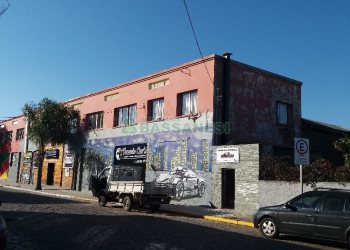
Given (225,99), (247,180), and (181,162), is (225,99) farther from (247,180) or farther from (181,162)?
(247,180)

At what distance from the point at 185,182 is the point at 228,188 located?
3139 millimetres

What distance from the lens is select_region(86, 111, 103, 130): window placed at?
3359 cm

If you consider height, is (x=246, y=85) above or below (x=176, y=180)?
above

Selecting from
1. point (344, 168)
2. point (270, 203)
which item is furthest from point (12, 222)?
point (344, 168)

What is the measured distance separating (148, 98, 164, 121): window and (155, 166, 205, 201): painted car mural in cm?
362

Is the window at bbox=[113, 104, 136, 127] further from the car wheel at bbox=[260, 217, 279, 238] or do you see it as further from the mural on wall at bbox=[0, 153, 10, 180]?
the mural on wall at bbox=[0, 153, 10, 180]

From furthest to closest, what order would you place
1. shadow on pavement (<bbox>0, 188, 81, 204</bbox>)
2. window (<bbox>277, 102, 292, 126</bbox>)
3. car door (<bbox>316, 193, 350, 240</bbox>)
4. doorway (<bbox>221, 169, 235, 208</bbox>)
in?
window (<bbox>277, 102, 292, 126</bbox>), shadow on pavement (<bbox>0, 188, 81, 204</bbox>), doorway (<bbox>221, 169, 235, 208</bbox>), car door (<bbox>316, 193, 350, 240</bbox>)

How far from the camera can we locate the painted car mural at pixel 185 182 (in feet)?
77.1

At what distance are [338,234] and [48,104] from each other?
28147 millimetres

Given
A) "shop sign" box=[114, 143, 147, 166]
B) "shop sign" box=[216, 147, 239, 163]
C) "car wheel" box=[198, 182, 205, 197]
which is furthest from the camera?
"shop sign" box=[114, 143, 147, 166]

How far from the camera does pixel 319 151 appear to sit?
95.0 ft

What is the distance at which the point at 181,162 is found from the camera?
81.8ft

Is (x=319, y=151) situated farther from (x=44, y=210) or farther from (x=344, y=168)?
(x=44, y=210)

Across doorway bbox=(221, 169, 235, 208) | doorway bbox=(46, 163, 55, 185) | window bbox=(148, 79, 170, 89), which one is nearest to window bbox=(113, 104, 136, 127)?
window bbox=(148, 79, 170, 89)
